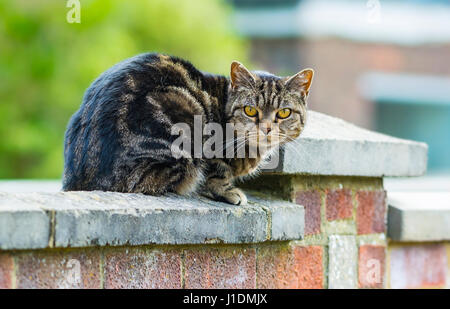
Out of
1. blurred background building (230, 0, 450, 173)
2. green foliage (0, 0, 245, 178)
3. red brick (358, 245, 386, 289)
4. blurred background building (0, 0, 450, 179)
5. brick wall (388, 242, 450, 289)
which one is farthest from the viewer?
blurred background building (230, 0, 450, 173)

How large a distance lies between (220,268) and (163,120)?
59 cm

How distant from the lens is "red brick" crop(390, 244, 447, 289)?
248 cm

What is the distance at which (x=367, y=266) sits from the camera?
2.37 metres

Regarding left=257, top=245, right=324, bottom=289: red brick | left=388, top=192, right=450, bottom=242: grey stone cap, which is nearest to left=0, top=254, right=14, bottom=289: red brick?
left=257, top=245, right=324, bottom=289: red brick

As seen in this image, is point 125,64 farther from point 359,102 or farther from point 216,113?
point 359,102

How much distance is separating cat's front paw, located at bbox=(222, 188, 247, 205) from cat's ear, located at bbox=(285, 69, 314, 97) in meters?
0.60

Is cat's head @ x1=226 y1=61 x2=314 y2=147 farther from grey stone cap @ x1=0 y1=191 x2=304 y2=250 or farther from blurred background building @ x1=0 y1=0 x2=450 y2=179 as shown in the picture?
blurred background building @ x1=0 y1=0 x2=450 y2=179

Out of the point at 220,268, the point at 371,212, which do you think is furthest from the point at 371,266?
the point at 220,268

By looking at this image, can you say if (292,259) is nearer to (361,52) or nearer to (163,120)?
(163,120)

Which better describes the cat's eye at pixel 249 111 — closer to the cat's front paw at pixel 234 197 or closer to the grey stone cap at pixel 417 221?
the cat's front paw at pixel 234 197

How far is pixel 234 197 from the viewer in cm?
218

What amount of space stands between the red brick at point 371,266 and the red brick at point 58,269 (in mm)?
1004

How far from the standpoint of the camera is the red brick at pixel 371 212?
237 centimetres
